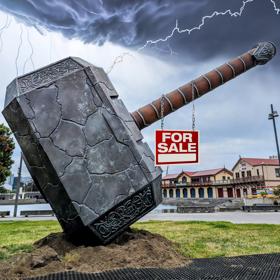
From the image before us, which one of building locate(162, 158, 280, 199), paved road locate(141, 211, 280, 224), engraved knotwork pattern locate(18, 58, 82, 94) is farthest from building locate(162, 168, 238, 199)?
engraved knotwork pattern locate(18, 58, 82, 94)

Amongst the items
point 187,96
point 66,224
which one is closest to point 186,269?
point 66,224

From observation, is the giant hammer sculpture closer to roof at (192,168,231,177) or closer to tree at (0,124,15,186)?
tree at (0,124,15,186)

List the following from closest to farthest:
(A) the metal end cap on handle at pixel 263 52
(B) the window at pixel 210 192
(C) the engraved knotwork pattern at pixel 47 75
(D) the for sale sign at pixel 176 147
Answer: (C) the engraved knotwork pattern at pixel 47 75, (D) the for sale sign at pixel 176 147, (A) the metal end cap on handle at pixel 263 52, (B) the window at pixel 210 192

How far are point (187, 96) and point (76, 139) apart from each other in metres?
2.68

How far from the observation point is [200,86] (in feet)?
20.0

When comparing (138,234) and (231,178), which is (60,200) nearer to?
(138,234)

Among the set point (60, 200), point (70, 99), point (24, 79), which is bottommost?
point (60, 200)

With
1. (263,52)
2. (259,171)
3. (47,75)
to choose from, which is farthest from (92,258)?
(259,171)

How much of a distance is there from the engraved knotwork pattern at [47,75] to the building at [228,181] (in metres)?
40.0

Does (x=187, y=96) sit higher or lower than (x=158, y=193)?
higher

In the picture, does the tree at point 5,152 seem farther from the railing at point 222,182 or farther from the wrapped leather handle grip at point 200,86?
the railing at point 222,182

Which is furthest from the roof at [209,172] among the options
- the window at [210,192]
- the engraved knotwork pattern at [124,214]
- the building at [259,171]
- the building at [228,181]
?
the engraved knotwork pattern at [124,214]

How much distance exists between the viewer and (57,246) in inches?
179

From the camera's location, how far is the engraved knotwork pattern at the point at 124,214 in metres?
4.28
